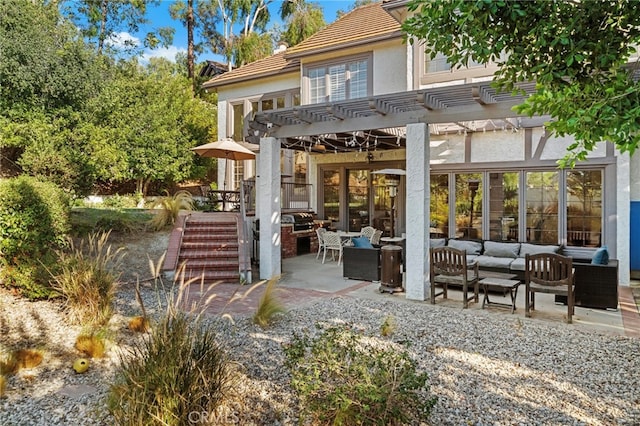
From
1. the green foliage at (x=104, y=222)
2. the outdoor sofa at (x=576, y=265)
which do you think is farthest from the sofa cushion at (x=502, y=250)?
the green foliage at (x=104, y=222)

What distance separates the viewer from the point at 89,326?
5.33 metres

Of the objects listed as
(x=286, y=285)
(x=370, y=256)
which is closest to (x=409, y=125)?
(x=370, y=256)

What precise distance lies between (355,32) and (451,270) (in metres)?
9.80

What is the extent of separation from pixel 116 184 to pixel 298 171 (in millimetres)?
10368

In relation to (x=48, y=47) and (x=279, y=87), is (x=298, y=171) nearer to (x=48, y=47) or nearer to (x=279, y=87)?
(x=279, y=87)

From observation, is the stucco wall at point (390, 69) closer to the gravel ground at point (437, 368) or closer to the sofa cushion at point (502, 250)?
the sofa cushion at point (502, 250)

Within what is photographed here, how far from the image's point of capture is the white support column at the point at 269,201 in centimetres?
942

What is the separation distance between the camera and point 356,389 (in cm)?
291

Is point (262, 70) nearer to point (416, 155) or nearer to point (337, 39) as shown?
point (337, 39)

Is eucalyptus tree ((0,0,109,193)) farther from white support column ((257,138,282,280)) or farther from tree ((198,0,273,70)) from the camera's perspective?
tree ((198,0,273,70))

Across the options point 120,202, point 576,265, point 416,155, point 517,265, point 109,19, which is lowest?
point 517,265

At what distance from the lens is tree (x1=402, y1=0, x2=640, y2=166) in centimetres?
255

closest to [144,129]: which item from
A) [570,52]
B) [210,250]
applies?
[210,250]

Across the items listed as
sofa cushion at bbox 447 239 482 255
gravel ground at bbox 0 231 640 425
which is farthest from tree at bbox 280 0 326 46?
gravel ground at bbox 0 231 640 425
